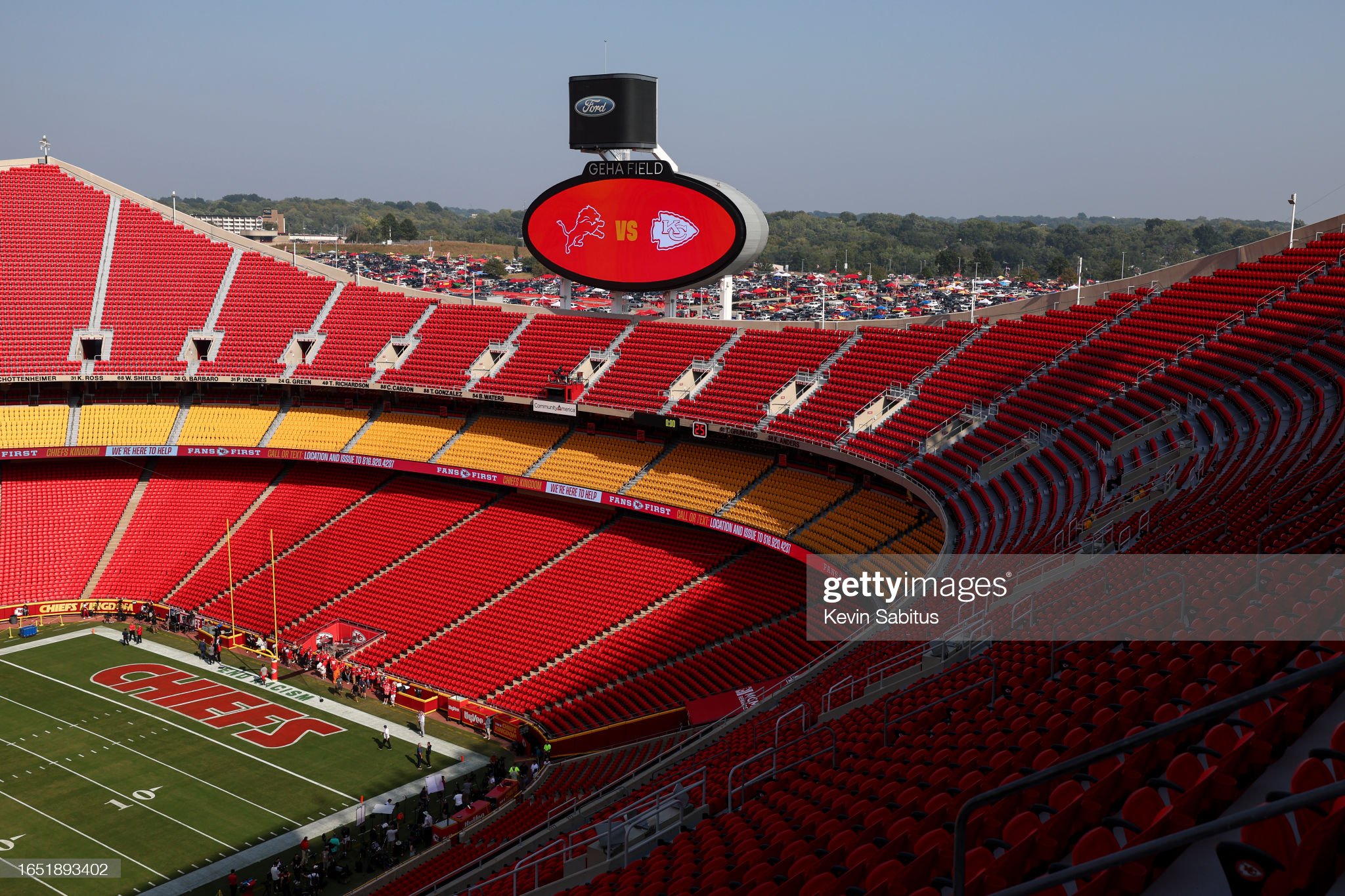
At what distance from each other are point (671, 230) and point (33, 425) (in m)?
25.9

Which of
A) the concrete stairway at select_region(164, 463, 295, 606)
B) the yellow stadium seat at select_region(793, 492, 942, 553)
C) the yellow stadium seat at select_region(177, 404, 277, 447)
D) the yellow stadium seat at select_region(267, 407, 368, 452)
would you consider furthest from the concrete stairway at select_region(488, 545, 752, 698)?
the yellow stadium seat at select_region(177, 404, 277, 447)

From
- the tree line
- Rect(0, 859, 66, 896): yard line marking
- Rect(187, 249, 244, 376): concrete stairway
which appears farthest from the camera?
the tree line

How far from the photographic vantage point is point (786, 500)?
34281 mm

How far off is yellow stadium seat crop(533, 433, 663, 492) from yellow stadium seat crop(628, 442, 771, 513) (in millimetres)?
829

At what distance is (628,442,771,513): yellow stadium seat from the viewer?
35.6 m

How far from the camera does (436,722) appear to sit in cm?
3158

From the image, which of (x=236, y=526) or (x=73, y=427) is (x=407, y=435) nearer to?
(x=236, y=526)

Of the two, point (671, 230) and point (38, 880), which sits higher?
point (671, 230)

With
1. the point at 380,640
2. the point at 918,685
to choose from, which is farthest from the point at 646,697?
the point at 918,685

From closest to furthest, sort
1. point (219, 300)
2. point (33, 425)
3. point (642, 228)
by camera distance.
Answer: point (642, 228) < point (33, 425) < point (219, 300)

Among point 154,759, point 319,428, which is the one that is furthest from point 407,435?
point 154,759

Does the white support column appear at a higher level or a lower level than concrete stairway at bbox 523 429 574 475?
higher

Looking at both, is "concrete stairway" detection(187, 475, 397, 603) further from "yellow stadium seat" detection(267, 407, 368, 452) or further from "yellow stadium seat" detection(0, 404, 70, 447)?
"yellow stadium seat" detection(0, 404, 70, 447)

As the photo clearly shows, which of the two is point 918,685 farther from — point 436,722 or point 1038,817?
point 436,722
